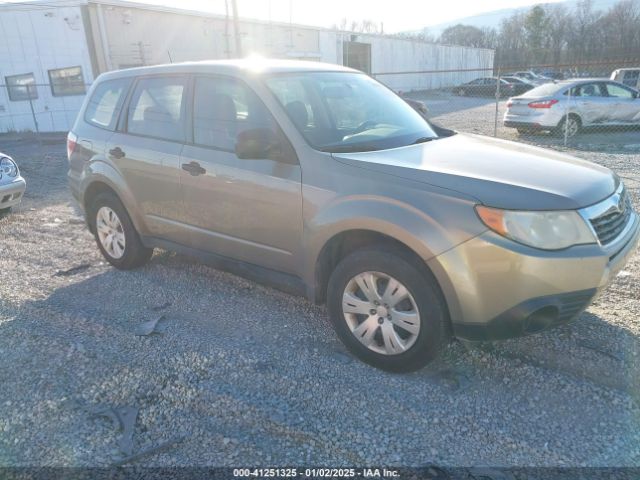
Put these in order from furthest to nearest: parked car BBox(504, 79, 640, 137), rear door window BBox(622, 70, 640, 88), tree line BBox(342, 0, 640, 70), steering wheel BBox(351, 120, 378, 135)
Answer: tree line BBox(342, 0, 640, 70)
rear door window BBox(622, 70, 640, 88)
parked car BBox(504, 79, 640, 137)
steering wheel BBox(351, 120, 378, 135)

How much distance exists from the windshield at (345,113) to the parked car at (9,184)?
4914 mm

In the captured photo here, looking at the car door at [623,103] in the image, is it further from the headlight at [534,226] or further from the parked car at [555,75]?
the parked car at [555,75]

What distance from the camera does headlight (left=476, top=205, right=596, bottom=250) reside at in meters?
2.60

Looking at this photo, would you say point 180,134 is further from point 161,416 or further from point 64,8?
point 64,8

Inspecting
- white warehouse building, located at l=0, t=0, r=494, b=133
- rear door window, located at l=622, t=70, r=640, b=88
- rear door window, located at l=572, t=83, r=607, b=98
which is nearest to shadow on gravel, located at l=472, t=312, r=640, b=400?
rear door window, located at l=572, t=83, r=607, b=98

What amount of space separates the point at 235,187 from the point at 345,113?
3.29 ft

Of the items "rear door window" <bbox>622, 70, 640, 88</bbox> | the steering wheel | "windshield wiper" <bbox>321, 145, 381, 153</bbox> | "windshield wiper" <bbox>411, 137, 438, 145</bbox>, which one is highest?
the steering wheel

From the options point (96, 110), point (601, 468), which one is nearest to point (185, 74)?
point (96, 110)

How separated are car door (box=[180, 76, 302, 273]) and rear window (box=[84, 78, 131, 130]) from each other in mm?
1109

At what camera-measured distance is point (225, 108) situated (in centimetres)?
382

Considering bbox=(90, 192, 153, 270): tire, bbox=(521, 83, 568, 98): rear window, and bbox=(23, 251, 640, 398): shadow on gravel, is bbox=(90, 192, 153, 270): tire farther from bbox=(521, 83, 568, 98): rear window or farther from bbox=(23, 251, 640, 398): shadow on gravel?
bbox=(521, 83, 568, 98): rear window

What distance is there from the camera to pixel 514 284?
8.54 ft

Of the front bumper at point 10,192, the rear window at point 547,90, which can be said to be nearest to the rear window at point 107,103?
the front bumper at point 10,192

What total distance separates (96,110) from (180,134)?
4.82 ft
